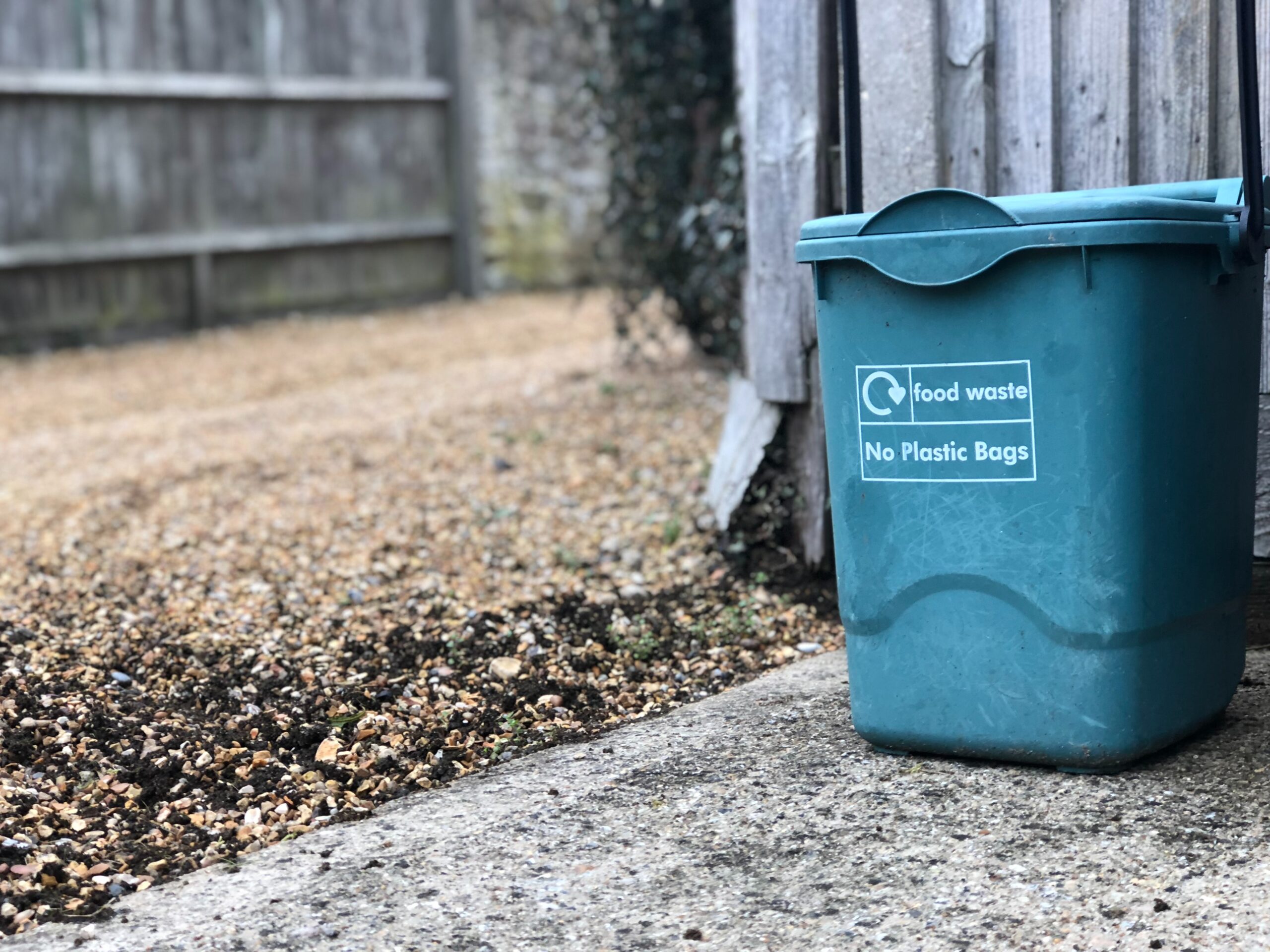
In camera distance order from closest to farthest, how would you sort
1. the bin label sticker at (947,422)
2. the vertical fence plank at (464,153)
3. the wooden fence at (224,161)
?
the bin label sticker at (947,422), the wooden fence at (224,161), the vertical fence plank at (464,153)

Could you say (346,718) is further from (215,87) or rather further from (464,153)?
(464,153)

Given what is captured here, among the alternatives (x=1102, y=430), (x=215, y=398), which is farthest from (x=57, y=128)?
(x=1102, y=430)

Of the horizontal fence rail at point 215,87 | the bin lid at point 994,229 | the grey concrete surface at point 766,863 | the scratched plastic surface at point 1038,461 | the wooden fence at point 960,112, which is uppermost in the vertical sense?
the horizontal fence rail at point 215,87

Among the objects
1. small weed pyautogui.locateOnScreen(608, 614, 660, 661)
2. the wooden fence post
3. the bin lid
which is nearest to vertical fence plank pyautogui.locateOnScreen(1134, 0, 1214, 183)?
the bin lid

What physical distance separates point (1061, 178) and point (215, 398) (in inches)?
204

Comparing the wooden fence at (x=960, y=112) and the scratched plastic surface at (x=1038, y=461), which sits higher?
the wooden fence at (x=960, y=112)

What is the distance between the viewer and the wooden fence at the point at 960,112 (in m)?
3.12

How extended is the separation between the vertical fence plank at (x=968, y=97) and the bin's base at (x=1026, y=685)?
1.20 meters

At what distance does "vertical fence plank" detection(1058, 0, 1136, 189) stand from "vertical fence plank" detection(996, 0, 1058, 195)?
0.09ft

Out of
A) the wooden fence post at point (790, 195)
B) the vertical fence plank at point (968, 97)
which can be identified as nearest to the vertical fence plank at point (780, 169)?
the wooden fence post at point (790, 195)

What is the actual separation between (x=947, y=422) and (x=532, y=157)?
9222 mm

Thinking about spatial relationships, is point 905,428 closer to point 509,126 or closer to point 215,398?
point 215,398

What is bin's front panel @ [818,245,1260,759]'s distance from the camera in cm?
247

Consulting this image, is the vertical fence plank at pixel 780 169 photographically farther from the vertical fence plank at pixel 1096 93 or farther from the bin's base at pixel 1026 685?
the bin's base at pixel 1026 685
